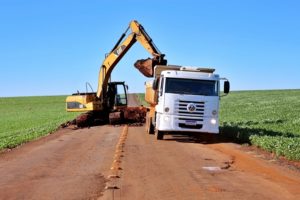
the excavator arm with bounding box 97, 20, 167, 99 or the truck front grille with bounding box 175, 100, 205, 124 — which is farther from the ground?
the excavator arm with bounding box 97, 20, 167, 99

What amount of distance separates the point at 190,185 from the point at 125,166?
3598 millimetres

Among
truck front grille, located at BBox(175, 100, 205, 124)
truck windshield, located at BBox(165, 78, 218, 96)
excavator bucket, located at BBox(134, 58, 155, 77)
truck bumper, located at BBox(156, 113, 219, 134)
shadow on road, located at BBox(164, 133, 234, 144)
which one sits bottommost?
shadow on road, located at BBox(164, 133, 234, 144)

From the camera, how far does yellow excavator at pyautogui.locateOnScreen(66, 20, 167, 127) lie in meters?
33.3

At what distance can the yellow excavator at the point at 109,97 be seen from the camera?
33344 mm

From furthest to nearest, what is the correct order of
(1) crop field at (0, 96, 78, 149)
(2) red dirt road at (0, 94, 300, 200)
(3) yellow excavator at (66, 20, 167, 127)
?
1. (3) yellow excavator at (66, 20, 167, 127)
2. (1) crop field at (0, 96, 78, 149)
3. (2) red dirt road at (0, 94, 300, 200)

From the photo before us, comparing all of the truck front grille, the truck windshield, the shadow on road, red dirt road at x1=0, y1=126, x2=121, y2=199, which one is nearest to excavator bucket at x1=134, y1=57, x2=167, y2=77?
the shadow on road

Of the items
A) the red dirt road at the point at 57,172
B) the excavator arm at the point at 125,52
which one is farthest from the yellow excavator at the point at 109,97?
the red dirt road at the point at 57,172

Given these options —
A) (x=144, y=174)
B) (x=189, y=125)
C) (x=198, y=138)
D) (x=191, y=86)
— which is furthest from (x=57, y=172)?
(x=198, y=138)

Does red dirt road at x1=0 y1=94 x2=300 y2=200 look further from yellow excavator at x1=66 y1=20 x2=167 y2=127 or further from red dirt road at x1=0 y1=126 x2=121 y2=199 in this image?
yellow excavator at x1=66 y1=20 x2=167 y2=127

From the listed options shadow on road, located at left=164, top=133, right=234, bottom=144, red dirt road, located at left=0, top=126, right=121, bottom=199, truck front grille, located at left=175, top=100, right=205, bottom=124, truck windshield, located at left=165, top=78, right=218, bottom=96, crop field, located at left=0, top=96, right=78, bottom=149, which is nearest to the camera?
red dirt road, located at left=0, top=126, right=121, bottom=199

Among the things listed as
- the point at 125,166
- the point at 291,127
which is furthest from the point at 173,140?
the point at 125,166

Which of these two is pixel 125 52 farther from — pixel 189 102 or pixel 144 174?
pixel 144 174

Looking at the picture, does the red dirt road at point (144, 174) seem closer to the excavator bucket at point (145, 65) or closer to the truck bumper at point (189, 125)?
the truck bumper at point (189, 125)

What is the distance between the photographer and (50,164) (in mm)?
16391
